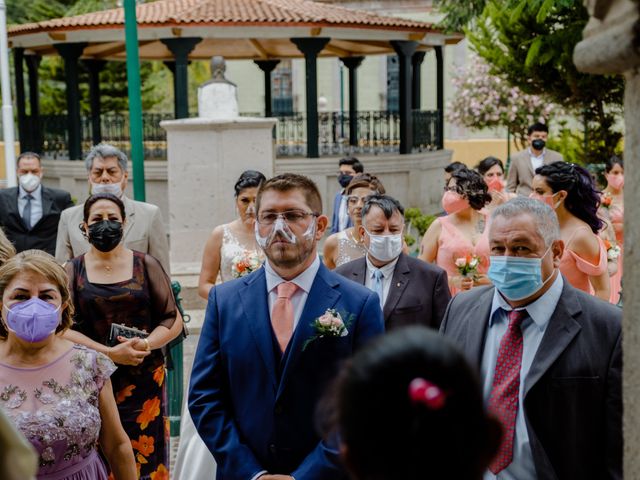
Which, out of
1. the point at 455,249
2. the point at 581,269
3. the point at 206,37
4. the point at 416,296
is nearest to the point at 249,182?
the point at 455,249

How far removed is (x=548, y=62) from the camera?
18.8 m

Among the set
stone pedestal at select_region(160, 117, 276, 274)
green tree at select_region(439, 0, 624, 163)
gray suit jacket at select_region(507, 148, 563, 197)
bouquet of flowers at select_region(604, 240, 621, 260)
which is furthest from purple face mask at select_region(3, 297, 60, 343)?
green tree at select_region(439, 0, 624, 163)

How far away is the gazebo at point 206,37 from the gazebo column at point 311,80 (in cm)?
2

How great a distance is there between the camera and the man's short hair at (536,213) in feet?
13.8

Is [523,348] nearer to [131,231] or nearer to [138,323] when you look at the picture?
[138,323]

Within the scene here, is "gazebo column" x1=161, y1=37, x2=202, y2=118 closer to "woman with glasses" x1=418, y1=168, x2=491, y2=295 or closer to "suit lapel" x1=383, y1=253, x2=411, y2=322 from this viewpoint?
"woman with glasses" x1=418, y1=168, x2=491, y2=295

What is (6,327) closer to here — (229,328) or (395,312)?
(229,328)

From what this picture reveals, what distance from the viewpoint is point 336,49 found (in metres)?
28.2

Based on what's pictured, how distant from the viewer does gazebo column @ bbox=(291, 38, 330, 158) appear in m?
22.5

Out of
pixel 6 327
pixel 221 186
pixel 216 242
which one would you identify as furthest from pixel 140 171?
pixel 6 327

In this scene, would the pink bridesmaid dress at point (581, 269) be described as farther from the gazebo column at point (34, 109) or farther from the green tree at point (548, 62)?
the gazebo column at point (34, 109)

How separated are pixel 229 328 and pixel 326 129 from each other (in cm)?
2147

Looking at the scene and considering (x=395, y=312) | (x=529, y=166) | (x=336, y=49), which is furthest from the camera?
(x=336, y=49)

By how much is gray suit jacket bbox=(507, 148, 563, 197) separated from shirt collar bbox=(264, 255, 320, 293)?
10168 millimetres
